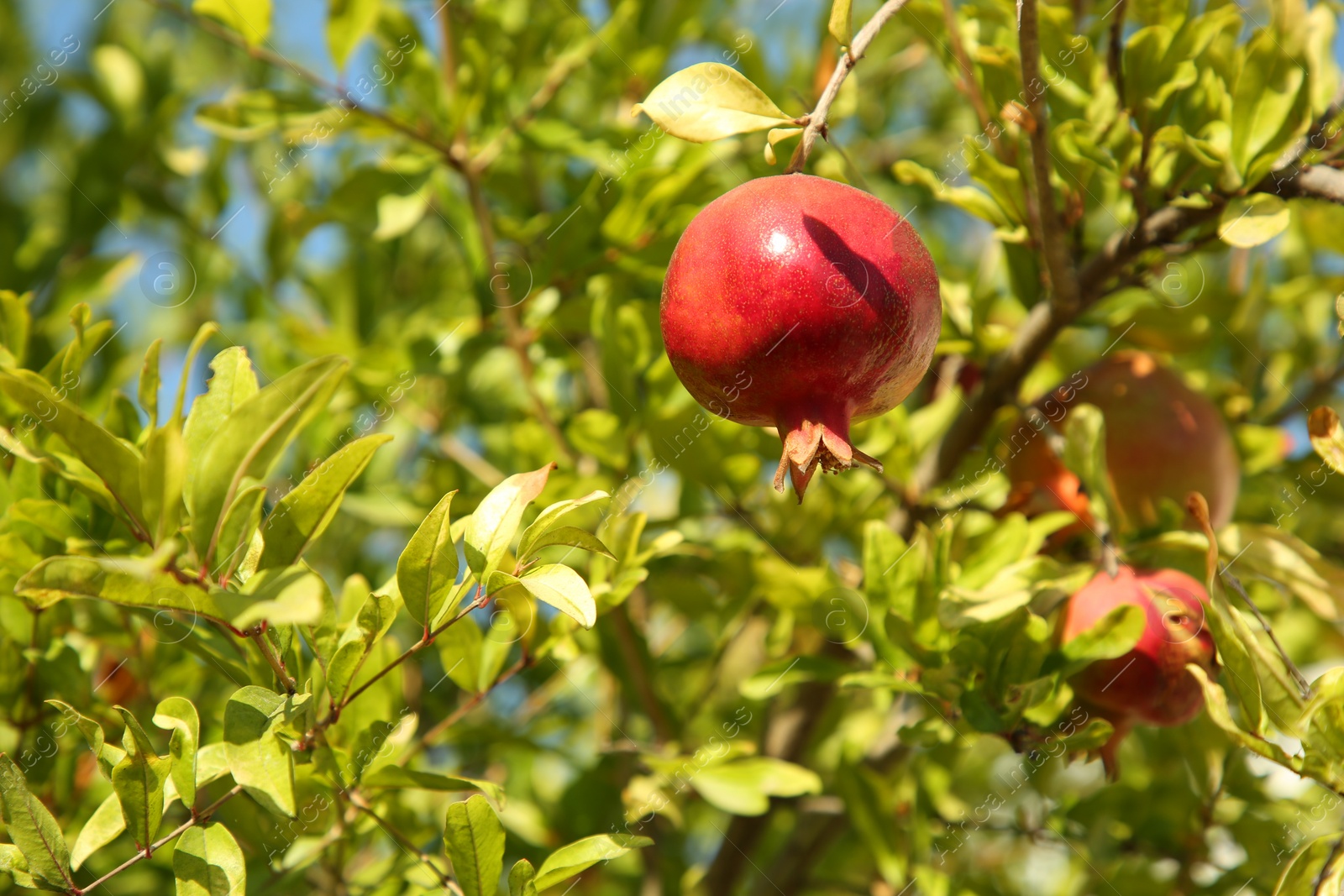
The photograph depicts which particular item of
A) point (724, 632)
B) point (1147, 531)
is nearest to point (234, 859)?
point (724, 632)

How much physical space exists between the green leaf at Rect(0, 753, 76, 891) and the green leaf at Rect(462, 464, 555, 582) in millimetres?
438

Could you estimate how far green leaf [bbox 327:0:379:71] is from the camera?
1.60 m

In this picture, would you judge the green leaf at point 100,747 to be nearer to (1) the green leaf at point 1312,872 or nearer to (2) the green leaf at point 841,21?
(2) the green leaf at point 841,21

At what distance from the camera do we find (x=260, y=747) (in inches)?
35.6

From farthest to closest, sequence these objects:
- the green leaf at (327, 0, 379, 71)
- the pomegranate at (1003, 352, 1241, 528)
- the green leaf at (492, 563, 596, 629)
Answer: the green leaf at (327, 0, 379, 71)
the pomegranate at (1003, 352, 1241, 528)
the green leaf at (492, 563, 596, 629)

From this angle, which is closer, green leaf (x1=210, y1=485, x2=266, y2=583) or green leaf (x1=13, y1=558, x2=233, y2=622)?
green leaf (x1=13, y1=558, x2=233, y2=622)

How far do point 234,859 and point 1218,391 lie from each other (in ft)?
5.64

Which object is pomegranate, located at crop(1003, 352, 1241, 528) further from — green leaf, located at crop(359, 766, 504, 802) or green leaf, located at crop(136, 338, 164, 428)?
green leaf, located at crop(136, 338, 164, 428)

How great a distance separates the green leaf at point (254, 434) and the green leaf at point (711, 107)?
0.35m

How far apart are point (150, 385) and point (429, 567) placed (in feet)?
1.25

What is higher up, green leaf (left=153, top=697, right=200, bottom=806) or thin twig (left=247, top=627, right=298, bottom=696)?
thin twig (left=247, top=627, right=298, bottom=696)

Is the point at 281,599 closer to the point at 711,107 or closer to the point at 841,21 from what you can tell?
the point at 711,107

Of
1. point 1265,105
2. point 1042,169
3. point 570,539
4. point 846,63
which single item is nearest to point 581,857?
point 570,539

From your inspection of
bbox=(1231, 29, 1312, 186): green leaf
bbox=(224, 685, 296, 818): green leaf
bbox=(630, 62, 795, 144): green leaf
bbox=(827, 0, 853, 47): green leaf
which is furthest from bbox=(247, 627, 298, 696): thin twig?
bbox=(1231, 29, 1312, 186): green leaf
